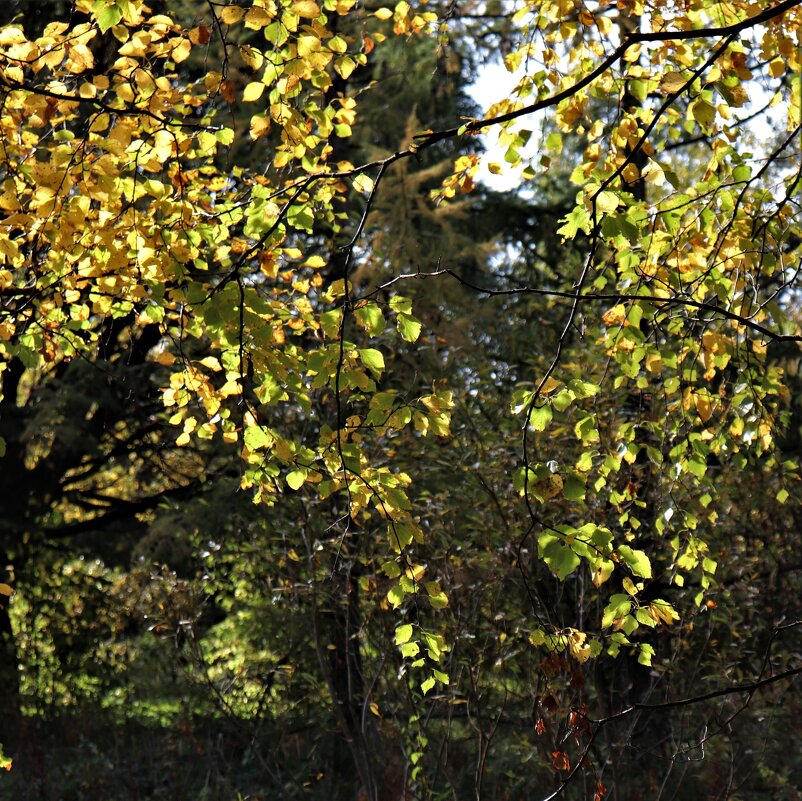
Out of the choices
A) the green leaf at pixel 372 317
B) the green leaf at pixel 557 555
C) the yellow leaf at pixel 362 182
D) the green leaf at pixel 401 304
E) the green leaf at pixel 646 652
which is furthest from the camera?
the green leaf at pixel 646 652

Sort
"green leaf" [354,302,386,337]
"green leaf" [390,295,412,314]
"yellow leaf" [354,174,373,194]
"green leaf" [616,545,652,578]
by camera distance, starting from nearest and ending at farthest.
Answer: "green leaf" [616,545,652,578]
"green leaf" [354,302,386,337]
"green leaf" [390,295,412,314]
"yellow leaf" [354,174,373,194]

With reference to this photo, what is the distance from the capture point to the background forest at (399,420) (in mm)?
3002

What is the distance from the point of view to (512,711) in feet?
21.0

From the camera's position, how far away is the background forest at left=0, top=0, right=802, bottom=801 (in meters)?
3.00

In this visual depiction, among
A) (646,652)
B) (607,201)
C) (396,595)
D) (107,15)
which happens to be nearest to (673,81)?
(607,201)

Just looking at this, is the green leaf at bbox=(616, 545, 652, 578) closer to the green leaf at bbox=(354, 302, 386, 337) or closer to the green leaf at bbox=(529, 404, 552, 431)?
the green leaf at bbox=(529, 404, 552, 431)

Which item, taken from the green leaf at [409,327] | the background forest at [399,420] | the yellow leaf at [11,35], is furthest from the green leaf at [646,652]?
the yellow leaf at [11,35]

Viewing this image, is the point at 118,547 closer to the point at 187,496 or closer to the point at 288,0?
the point at 187,496

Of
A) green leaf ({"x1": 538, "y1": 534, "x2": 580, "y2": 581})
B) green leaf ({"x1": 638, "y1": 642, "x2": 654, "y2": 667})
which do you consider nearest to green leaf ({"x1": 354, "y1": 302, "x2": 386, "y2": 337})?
green leaf ({"x1": 538, "y1": 534, "x2": 580, "y2": 581})

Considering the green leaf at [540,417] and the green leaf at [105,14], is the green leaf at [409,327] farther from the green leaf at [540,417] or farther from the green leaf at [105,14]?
the green leaf at [105,14]

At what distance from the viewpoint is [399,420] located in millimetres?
2818

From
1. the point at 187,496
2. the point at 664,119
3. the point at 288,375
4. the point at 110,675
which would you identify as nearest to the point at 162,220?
the point at 288,375

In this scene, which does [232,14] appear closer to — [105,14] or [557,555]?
[105,14]

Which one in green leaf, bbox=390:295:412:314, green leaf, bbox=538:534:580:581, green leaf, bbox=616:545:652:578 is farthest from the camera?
green leaf, bbox=390:295:412:314
